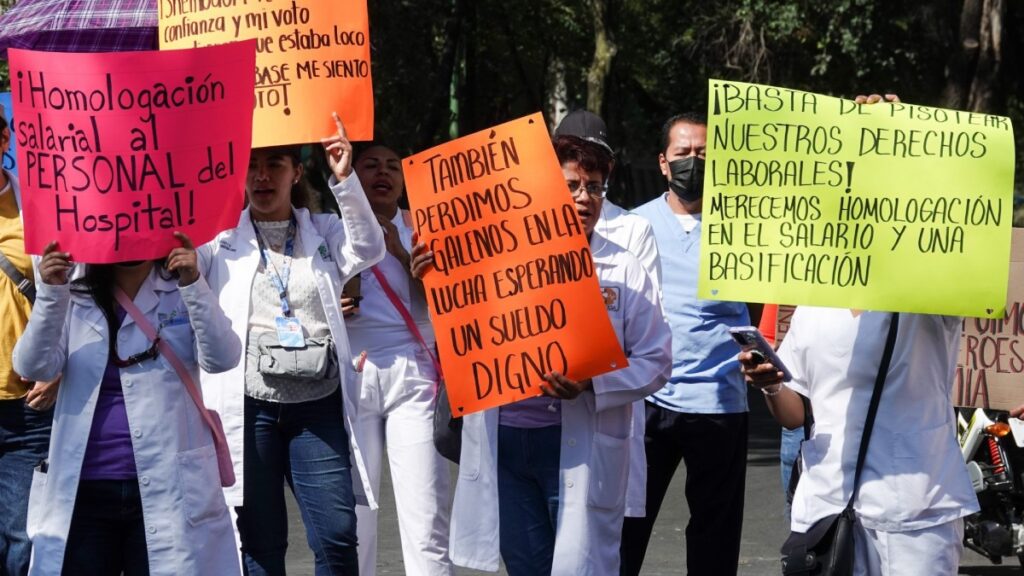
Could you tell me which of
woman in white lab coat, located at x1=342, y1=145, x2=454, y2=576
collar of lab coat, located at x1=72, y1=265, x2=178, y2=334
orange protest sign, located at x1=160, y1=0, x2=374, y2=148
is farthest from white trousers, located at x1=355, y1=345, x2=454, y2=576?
collar of lab coat, located at x1=72, y1=265, x2=178, y2=334

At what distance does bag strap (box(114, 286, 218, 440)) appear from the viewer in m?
4.89

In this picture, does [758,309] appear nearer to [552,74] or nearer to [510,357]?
[552,74]

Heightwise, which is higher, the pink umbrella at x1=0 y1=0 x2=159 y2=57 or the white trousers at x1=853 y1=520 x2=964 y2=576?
the pink umbrella at x1=0 y1=0 x2=159 y2=57

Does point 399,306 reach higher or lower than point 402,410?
higher

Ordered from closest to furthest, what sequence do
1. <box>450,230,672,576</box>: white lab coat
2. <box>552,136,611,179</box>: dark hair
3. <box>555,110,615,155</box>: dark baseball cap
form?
<box>450,230,672,576</box>: white lab coat → <box>552,136,611,179</box>: dark hair → <box>555,110,615,155</box>: dark baseball cap

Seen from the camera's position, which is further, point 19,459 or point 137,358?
point 19,459

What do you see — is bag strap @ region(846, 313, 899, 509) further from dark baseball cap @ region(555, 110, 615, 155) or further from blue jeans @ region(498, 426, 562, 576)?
dark baseball cap @ region(555, 110, 615, 155)

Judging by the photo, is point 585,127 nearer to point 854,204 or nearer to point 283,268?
point 283,268

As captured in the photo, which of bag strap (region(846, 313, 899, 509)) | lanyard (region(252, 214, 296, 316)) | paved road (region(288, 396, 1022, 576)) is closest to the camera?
bag strap (region(846, 313, 899, 509))

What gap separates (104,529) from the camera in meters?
4.87

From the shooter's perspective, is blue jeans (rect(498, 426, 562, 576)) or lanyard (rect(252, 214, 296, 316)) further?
lanyard (rect(252, 214, 296, 316))

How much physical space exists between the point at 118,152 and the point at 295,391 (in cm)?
122

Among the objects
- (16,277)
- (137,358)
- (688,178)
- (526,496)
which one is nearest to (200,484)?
(137,358)

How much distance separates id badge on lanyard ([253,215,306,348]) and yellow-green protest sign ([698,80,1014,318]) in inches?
58.3
